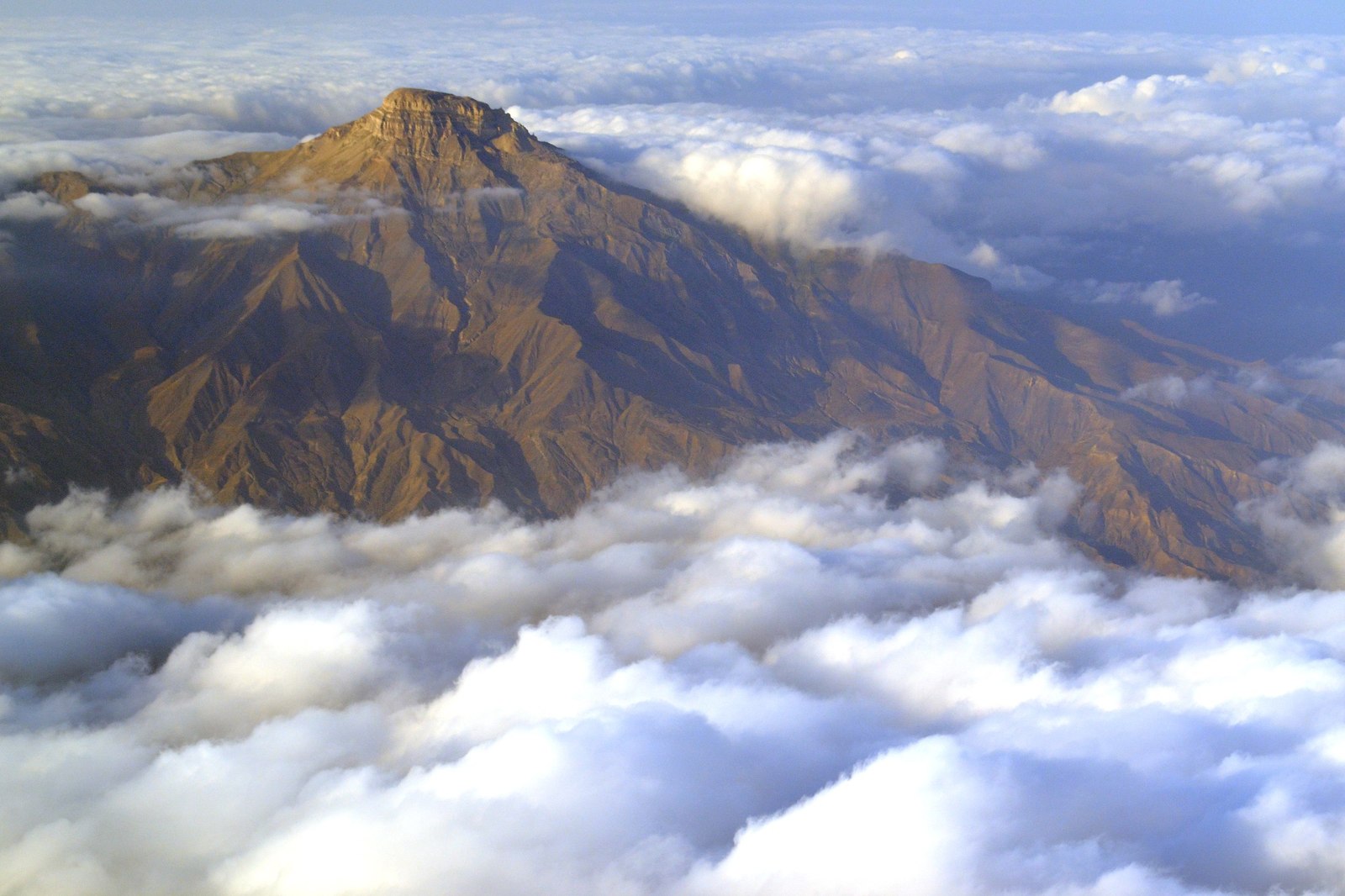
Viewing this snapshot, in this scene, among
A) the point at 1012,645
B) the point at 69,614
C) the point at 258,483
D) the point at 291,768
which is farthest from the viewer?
the point at 258,483

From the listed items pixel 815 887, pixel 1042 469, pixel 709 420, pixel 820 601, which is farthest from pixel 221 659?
pixel 1042 469

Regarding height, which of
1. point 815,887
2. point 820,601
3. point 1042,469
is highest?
point 815,887

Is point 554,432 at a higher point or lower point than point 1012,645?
lower

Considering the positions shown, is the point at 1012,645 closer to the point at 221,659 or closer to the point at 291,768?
the point at 291,768

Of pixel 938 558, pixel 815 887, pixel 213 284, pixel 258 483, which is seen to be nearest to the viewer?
pixel 815 887

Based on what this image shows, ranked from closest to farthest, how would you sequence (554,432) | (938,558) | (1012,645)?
(1012,645)
(938,558)
(554,432)

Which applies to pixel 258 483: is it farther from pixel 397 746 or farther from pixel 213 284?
pixel 397 746

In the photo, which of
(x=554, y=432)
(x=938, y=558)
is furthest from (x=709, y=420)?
(x=938, y=558)

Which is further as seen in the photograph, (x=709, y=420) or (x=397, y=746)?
(x=709, y=420)

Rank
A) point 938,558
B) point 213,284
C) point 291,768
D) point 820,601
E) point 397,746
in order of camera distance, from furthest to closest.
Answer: point 213,284 < point 938,558 < point 820,601 < point 397,746 < point 291,768
